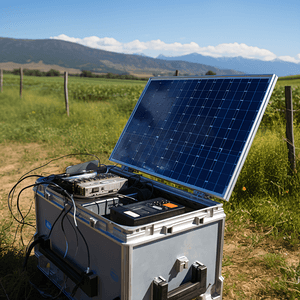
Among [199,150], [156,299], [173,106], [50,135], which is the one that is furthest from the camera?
[50,135]

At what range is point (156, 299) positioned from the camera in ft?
6.47

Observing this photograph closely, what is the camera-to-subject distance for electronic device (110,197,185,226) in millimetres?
2033

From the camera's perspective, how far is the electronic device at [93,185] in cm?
251

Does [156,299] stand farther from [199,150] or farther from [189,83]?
[189,83]

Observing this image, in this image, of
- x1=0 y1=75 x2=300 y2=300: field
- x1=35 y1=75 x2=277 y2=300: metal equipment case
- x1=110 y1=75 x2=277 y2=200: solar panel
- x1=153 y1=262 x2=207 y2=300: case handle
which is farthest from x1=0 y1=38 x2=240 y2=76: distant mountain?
x1=153 y1=262 x2=207 y2=300: case handle

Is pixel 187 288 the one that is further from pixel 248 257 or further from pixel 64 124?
pixel 64 124

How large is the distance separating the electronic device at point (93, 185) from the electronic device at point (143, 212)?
0.39m

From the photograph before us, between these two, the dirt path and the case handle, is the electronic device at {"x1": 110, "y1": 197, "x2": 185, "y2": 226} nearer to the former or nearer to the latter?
the case handle

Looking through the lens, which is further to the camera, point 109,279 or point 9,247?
point 9,247

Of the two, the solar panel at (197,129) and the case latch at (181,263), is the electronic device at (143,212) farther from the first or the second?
the solar panel at (197,129)

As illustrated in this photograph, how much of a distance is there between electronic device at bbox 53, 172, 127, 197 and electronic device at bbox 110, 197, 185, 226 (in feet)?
1.27

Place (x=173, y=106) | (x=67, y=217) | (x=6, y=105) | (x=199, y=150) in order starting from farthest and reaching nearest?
(x=6, y=105)
(x=173, y=106)
(x=199, y=150)
(x=67, y=217)

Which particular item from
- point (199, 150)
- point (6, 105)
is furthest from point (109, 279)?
point (6, 105)

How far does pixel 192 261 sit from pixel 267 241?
2.17 meters
